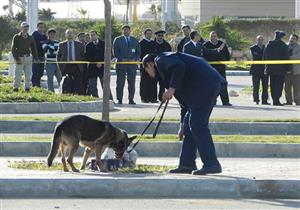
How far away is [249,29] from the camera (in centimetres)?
6119

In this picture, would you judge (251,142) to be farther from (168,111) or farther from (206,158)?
(168,111)

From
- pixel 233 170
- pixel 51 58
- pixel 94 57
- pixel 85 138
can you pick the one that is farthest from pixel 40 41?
pixel 233 170

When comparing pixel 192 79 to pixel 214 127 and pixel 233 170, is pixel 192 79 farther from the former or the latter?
pixel 214 127

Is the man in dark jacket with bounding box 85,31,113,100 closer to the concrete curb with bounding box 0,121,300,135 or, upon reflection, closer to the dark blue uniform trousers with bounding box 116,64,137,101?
the dark blue uniform trousers with bounding box 116,64,137,101

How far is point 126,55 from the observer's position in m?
23.6

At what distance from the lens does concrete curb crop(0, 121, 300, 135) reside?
59.3ft

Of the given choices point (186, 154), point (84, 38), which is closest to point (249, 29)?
point (84, 38)

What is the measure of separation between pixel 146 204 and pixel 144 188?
65 centimetres

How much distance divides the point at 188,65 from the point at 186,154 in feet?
4.06

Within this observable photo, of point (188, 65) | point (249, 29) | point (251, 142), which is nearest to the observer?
point (188, 65)

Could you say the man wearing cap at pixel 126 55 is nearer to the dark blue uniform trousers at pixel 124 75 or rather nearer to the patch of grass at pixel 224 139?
the dark blue uniform trousers at pixel 124 75

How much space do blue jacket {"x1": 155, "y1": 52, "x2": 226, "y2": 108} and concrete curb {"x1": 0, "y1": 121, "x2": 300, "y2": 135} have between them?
18.8 ft

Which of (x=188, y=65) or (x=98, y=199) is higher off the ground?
(x=188, y=65)

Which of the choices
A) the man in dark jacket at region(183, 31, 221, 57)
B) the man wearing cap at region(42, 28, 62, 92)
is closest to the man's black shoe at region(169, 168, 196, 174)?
the man in dark jacket at region(183, 31, 221, 57)
